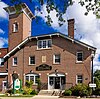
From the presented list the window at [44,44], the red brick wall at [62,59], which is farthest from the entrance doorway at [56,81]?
the window at [44,44]

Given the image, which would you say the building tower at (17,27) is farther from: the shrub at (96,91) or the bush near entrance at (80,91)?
the shrub at (96,91)

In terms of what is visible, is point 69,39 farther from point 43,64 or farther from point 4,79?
point 4,79

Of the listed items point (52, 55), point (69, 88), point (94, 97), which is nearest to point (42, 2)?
point (94, 97)

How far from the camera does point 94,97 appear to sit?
1131 inches

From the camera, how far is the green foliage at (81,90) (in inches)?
1200

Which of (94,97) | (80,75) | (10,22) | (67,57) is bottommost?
(94,97)

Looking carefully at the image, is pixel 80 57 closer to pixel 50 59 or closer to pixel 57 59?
pixel 57 59

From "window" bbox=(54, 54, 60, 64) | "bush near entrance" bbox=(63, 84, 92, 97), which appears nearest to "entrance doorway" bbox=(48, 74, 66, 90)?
"window" bbox=(54, 54, 60, 64)

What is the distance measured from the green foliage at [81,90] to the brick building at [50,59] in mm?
2885

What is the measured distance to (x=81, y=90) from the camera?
3097 cm

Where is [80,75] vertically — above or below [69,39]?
below

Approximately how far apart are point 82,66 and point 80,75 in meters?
1.27

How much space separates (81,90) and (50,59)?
846 centimetres

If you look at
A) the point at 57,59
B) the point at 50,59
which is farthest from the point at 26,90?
the point at 57,59
